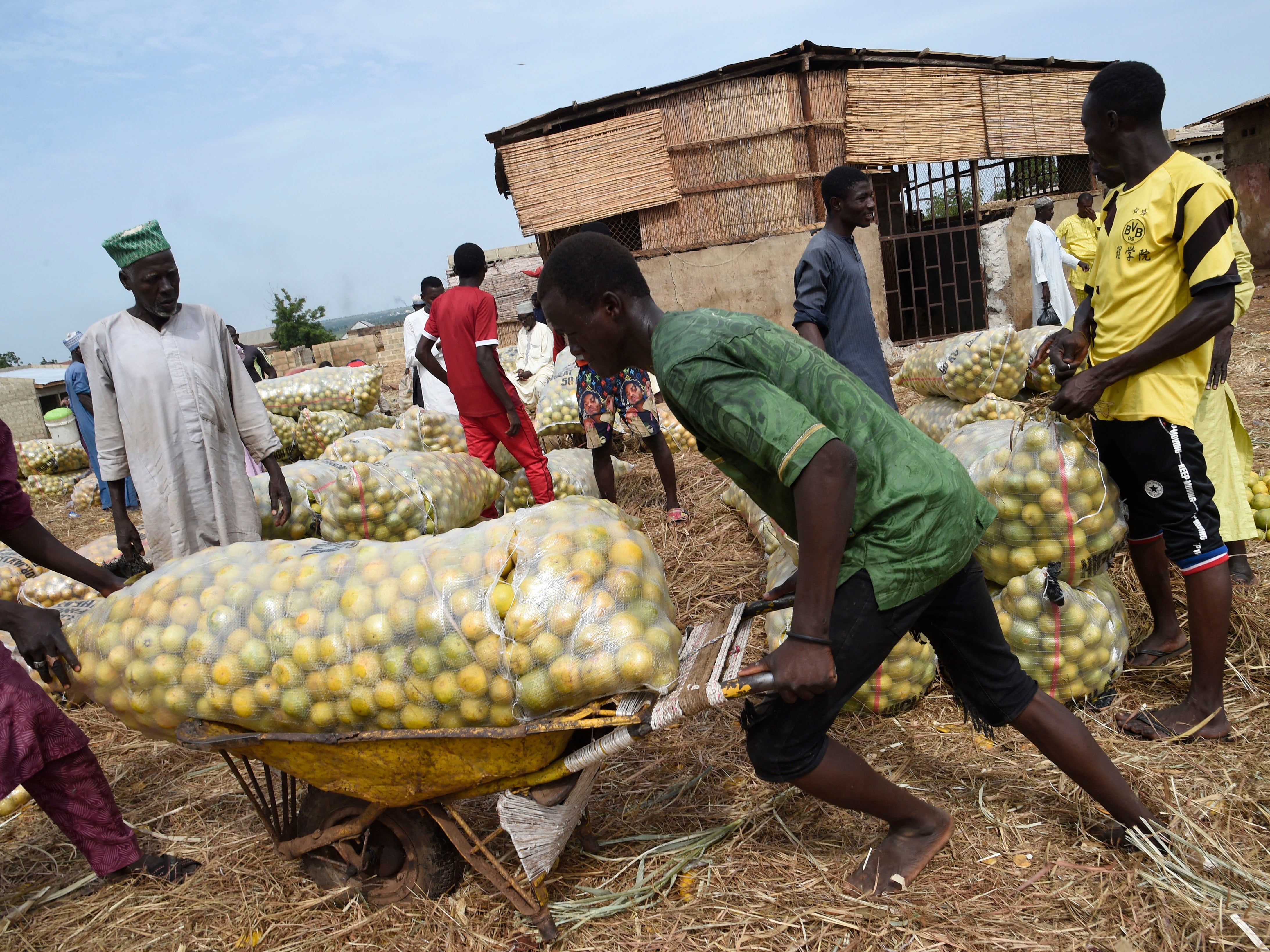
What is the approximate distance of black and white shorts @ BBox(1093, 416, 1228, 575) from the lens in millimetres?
2484

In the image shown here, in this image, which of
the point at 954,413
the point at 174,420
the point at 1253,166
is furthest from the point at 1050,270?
the point at 1253,166

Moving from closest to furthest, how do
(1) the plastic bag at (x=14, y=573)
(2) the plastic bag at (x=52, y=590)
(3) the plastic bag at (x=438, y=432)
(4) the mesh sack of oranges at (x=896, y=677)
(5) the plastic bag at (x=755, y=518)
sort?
(4) the mesh sack of oranges at (x=896, y=677), (5) the plastic bag at (x=755, y=518), (2) the plastic bag at (x=52, y=590), (1) the plastic bag at (x=14, y=573), (3) the plastic bag at (x=438, y=432)

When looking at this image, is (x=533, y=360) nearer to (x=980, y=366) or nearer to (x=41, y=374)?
(x=980, y=366)

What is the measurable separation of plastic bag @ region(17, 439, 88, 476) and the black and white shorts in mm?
11963

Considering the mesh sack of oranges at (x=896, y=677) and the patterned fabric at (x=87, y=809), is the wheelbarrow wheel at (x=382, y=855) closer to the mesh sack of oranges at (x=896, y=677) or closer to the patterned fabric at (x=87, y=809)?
the patterned fabric at (x=87, y=809)

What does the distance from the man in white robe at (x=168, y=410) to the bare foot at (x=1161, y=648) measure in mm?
3469

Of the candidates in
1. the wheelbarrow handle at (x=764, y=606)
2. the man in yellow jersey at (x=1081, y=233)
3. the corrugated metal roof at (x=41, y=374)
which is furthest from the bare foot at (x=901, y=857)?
the corrugated metal roof at (x=41, y=374)

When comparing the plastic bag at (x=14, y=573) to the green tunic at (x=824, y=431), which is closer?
the green tunic at (x=824, y=431)

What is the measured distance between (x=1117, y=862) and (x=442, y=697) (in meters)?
1.77

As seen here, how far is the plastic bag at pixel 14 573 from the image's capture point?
175 inches

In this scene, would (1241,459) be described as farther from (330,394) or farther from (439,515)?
(330,394)

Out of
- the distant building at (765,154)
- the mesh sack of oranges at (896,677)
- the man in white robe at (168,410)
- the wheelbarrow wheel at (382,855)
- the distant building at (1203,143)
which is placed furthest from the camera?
the distant building at (1203,143)

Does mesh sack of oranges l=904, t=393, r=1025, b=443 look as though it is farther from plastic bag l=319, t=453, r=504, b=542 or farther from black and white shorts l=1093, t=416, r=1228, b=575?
plastic bag l=319, t=453, r=504, b=542

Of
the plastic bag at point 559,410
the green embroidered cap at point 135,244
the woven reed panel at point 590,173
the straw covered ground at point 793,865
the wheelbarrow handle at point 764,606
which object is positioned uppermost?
the woven reed panel at point 590,173
